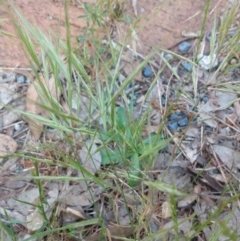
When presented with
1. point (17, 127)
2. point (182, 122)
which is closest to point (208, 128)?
point (182, 122)

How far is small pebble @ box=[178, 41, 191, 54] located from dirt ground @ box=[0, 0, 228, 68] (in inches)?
0.8

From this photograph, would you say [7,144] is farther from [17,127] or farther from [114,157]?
[114,157]

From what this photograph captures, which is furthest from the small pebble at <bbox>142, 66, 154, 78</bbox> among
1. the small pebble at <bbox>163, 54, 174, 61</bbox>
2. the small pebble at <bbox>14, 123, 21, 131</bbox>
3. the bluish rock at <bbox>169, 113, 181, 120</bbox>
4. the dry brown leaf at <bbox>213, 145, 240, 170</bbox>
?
the small pebble at <bbox>14, 123, 21, 131</bbox>

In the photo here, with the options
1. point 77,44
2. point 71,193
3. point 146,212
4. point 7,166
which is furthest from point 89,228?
point 77,44

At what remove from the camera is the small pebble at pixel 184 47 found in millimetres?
1686

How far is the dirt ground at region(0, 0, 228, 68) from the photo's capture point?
67.1 inches

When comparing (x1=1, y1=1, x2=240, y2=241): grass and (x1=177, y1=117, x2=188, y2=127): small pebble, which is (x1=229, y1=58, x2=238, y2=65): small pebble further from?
(x1=177, y1=117, x2=188, y2=127): small pebble

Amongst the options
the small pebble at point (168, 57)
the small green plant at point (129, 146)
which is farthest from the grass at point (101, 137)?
the small pebble at point (168, 57)

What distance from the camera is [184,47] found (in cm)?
169

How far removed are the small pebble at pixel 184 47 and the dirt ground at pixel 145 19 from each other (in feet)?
0.07

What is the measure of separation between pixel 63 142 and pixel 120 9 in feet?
1.77

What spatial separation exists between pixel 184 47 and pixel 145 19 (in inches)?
7.3

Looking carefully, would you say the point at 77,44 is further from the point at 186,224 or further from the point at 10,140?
the point at 186,224

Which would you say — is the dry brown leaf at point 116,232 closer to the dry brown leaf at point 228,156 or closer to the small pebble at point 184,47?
the dry brown leaf at point 228,156
